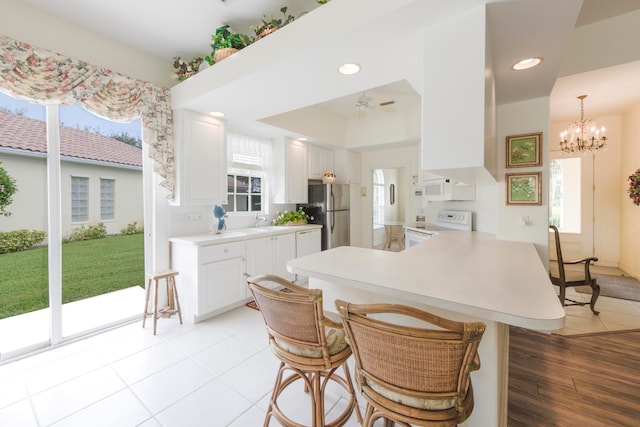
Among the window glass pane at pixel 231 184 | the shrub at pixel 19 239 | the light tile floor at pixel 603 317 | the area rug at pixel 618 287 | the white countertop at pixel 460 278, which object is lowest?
the light tile floor at pixel 603 317

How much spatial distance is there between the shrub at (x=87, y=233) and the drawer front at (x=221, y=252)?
104 centimetres

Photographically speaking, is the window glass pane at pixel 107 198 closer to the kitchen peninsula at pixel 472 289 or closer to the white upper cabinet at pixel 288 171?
the white upper cabinet at pixel 288 171

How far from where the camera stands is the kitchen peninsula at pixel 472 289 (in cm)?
92

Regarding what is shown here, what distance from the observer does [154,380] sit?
1.94m

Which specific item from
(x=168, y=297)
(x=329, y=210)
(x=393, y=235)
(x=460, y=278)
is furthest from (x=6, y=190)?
(x=393, y=235)

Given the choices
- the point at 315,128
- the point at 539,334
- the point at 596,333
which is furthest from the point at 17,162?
the point at 596,333

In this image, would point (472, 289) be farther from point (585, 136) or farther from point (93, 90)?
point (585, 136)

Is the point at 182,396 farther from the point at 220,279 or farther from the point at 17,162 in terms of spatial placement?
the point at 17,162

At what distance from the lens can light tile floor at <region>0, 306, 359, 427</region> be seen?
5.29ft

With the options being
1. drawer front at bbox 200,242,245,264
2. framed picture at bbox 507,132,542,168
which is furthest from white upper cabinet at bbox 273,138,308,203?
framed picture at bbox 507,132,542,168

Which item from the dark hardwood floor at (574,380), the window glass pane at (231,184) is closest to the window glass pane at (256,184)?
the window glass pane at (231,184)

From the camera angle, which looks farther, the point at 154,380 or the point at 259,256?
the point at 259,256

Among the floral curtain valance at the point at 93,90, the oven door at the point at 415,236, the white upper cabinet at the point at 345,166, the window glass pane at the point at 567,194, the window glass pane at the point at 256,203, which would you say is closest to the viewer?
the floral curtain valance at the point at 93,90

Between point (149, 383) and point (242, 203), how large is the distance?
2.59 meters
